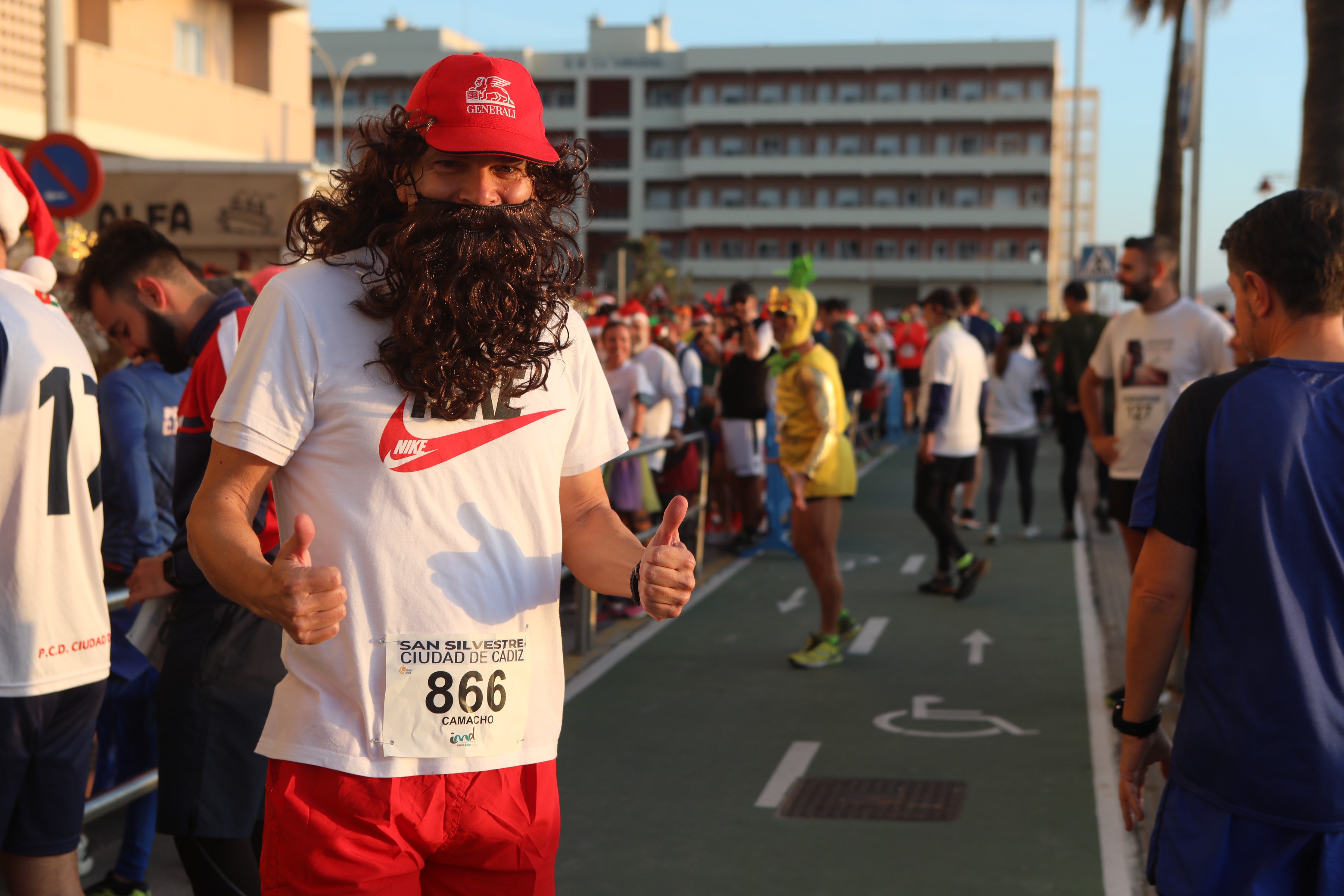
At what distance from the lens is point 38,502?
3023 mm

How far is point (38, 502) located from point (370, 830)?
1.32 metres

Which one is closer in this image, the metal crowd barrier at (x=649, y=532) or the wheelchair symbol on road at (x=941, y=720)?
the wheelchair symbol on road at (x=941, y=720)

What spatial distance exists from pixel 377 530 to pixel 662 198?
92081mm

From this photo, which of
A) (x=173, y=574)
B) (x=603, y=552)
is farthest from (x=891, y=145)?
(x=603, y=552)

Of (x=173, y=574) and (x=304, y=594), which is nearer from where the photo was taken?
(x=304, y=594)

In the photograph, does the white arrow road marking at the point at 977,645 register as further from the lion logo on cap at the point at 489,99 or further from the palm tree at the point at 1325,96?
the lion logo on cap at the point at 489,99


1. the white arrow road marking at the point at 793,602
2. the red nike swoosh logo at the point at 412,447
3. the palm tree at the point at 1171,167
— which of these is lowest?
the white arrow road marking at the point at 793,602

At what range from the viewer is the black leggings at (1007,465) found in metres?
13.0

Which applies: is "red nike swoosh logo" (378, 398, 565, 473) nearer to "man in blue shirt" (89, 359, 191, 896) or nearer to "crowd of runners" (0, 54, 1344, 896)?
"crowd of runners" (0, 54, 1344, 896)

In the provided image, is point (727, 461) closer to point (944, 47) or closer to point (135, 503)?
point (135, 503)

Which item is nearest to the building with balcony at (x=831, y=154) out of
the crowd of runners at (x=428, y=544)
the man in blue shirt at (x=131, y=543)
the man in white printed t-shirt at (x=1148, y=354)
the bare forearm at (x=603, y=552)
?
the man in white printed t-shirt at (x=1148, y=354)

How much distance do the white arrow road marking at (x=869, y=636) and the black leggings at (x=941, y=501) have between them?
3.42 ft

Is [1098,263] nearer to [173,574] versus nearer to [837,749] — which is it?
[837,749]

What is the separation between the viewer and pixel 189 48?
26.8 metres
